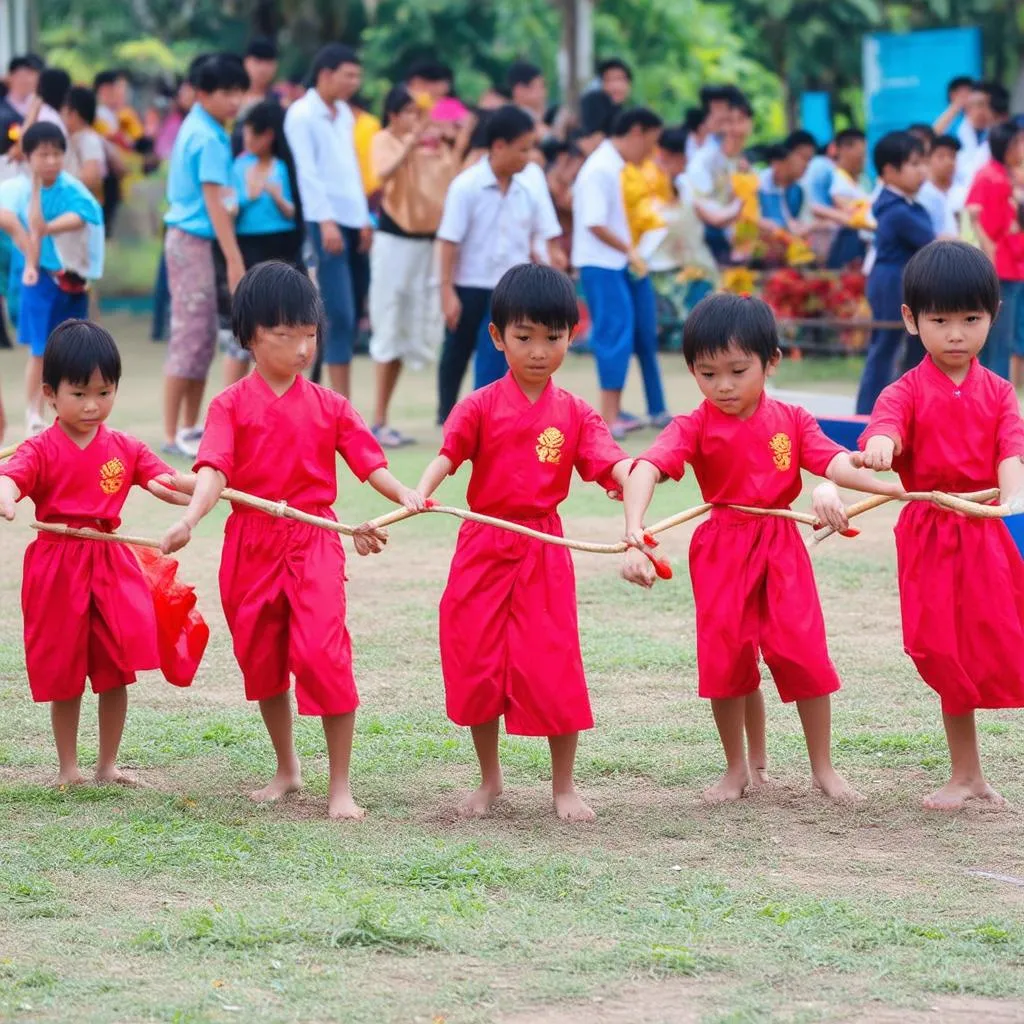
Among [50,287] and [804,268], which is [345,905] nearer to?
[50,287]

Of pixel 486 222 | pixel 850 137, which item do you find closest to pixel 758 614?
pixel 486 222

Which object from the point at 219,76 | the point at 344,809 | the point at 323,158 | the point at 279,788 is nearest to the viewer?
the point at 344,809

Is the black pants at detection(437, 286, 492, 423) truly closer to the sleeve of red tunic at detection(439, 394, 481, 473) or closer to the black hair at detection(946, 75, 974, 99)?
the sleeve of red tunic at detection(439, 394, 481, 473)

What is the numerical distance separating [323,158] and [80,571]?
18.8 ft

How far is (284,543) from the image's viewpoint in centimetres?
489

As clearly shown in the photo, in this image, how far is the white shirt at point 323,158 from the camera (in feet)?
33.7

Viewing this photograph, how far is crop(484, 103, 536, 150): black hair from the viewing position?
959 centimetres

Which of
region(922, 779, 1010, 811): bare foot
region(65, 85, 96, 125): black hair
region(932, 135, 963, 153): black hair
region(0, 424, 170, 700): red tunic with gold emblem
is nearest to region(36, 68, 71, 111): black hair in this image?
region(65, 85, 96, 125): black hair

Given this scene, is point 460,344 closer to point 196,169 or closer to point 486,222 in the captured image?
point 486,222

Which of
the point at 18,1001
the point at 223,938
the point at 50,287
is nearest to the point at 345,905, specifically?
the point at 223,938

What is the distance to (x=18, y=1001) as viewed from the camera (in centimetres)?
352

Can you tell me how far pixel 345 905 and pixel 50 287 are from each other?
21.3 ft

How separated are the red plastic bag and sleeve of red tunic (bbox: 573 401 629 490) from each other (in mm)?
1160

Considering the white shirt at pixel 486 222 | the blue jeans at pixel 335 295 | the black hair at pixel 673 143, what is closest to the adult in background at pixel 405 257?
the blue jeans at pixel 335 295
